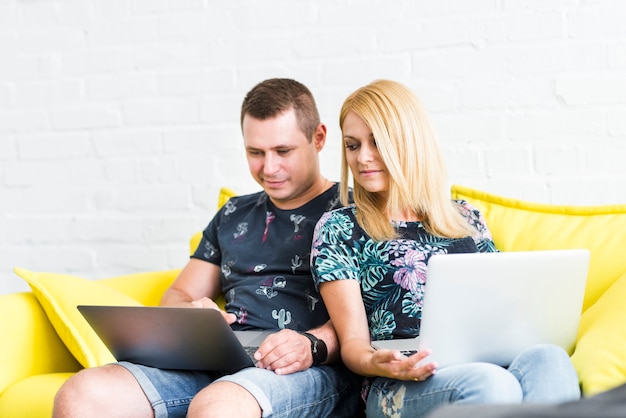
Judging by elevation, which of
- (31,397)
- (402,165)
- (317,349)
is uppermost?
(402,165)

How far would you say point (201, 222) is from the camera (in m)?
2.73

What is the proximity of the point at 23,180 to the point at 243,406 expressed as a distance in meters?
1.69

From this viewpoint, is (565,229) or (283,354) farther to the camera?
(565,229)

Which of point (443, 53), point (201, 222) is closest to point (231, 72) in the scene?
point (201, 222)

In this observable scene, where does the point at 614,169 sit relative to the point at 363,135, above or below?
below

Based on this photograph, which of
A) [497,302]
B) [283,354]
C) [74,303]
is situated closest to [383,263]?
[283,354]

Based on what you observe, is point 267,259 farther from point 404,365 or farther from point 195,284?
point 404,365

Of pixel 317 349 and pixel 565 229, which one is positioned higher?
pixel 565 229

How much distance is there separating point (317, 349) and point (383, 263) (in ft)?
0.76

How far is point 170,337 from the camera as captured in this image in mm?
1638

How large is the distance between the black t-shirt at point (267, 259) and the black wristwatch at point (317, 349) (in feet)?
0.66

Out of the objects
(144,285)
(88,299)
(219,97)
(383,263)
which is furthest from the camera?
(219,97)

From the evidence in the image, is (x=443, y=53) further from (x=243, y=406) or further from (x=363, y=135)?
(x=243, y=406)

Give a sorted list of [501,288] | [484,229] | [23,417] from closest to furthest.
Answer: [501,288] < [23,417] < [484,229]
